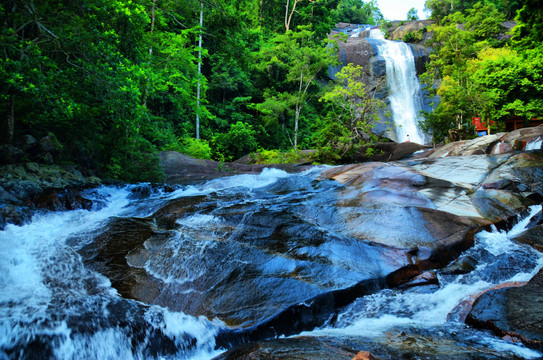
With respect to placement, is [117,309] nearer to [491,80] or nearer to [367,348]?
[367,348]

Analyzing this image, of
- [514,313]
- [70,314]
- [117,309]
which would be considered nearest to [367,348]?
[514,313]

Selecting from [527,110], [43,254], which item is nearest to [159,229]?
[43,254]

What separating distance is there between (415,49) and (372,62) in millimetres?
5348

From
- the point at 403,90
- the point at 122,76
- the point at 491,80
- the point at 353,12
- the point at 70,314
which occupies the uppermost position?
the point at 353,12

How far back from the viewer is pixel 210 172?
13.2m

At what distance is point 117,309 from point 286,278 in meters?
2.04

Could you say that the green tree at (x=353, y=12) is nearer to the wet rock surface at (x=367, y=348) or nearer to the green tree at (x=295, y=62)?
the green tree at (x=295, y=62)

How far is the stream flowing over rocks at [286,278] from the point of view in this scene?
285 cm

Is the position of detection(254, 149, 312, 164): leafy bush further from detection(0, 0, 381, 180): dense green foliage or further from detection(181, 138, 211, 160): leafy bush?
detection(181, 138, 211, 160): leafy bush

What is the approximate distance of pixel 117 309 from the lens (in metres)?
3.22

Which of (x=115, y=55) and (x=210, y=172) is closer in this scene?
(x=115, y=55)

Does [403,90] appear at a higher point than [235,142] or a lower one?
higher

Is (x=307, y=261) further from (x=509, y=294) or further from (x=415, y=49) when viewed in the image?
(x=415, y=49)

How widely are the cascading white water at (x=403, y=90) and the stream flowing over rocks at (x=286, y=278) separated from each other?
73.4 feet
